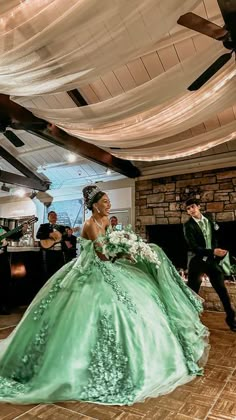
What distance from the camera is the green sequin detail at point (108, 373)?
1586mm

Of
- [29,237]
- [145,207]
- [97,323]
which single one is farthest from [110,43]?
[29,237]

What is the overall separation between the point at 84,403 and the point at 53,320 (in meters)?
0.47

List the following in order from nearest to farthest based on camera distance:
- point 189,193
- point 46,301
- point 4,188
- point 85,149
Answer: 1. point 46,301
2. point 85,149
3. point 189,193
4. point 4,188

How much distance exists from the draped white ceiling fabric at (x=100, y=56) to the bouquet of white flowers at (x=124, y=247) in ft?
3.87

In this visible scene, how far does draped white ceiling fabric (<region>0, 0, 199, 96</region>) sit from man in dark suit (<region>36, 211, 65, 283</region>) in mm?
3326

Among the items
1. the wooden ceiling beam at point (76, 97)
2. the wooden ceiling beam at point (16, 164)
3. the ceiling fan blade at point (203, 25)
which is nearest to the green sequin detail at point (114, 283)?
the ceiling fan blade at point (203, 25)

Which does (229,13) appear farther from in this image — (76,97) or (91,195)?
(76,97)

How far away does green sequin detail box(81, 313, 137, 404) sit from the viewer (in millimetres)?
1586

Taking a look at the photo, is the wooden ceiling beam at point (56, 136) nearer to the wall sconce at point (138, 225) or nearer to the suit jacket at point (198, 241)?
the wall sconce at point (138, 225)

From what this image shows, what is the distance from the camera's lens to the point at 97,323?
1778 millimetres

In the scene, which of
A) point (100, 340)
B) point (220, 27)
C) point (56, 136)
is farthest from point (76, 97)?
point (100, 340)

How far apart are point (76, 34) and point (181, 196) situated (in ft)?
14.3

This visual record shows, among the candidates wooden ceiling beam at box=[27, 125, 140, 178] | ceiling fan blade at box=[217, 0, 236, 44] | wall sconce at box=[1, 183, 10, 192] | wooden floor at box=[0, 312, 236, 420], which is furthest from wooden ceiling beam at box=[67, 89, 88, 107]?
wall sconce at box=[1, 183, 10, 192]

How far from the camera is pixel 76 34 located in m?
1.77
